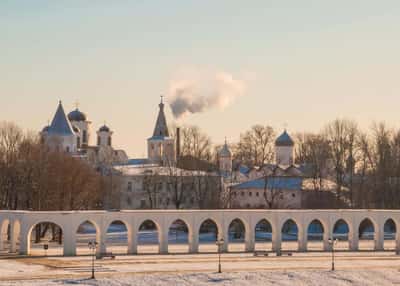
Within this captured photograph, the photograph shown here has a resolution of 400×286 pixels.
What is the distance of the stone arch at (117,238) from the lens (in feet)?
198

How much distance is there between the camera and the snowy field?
46.0 meters

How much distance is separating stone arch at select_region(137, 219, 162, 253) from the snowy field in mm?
3635

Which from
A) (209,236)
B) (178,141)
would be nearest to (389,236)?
(209,236)

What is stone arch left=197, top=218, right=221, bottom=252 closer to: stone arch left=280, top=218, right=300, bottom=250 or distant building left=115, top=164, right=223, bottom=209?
distant building left=115, top=164, right=223, bottom=209

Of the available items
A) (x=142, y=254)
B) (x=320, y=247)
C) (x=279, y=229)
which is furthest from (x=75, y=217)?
(x=320, y=247)

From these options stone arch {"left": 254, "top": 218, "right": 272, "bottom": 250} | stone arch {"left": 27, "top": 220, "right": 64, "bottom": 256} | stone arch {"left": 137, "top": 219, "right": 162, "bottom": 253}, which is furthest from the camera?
stone arch {"left": 254, "top": 218, "right": 272, "bottom": 250}

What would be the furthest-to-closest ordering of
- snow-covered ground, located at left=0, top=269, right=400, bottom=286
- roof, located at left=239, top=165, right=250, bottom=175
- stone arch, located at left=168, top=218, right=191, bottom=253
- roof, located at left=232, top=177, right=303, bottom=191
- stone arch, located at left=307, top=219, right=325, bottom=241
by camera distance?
roof, located at left=239, top=165, right=250, bottom=175 → roof, located at left=232, top=177, right=303, bottom=191 → stone arch, located at left=307, top=219, right=325, bottom=241 → stone arch, located at left=168, top=218, right=191, bottom=253 → snow-covered ground, located at left=0, top=269, right=400, bottom=286

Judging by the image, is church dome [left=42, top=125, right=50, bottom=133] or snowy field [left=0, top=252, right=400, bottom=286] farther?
church dome [left=42, top=125, right=50, bottom=133]

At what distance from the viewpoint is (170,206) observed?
312 ft

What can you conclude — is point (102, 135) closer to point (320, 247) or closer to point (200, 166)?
point (200, 166)

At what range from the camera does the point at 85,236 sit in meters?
75.2

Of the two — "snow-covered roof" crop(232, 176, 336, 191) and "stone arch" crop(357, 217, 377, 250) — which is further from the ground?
"snow-covered roof" crop(232, 176, 336, 191)

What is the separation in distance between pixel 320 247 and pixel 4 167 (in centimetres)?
2667

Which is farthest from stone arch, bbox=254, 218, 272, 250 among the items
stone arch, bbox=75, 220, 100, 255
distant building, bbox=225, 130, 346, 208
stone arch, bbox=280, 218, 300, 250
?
stone arch, bbox=75, 220, 100, 255
